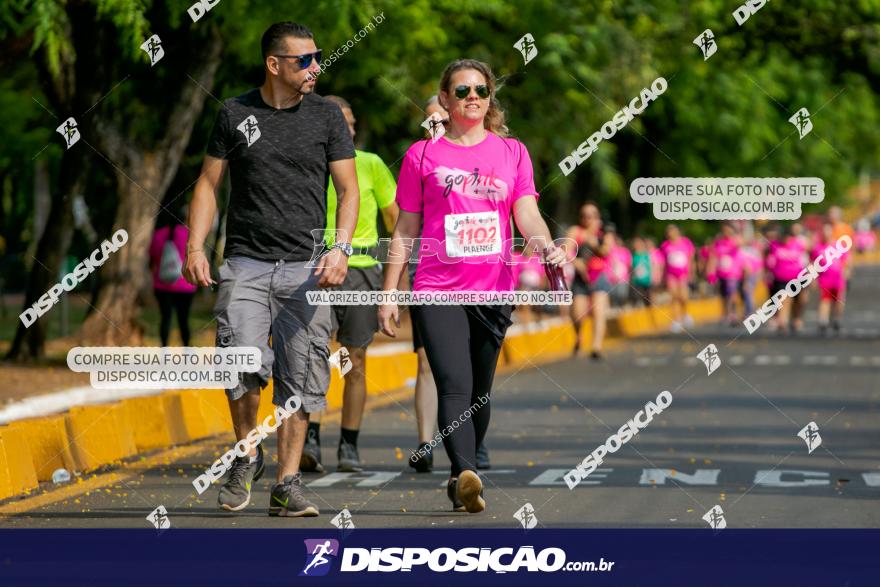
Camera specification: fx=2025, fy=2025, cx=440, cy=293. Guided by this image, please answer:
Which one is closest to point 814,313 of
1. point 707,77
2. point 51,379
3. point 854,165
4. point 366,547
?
point 707,77

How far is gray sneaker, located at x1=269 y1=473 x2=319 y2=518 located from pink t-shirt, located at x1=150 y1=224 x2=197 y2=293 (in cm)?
1062

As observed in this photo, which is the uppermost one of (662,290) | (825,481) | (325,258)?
(662,290)

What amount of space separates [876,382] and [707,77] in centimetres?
1768

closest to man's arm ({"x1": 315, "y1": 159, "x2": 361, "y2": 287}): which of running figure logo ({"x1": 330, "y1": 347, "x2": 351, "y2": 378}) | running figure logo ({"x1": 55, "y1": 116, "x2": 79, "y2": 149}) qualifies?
running figure logo ({"x1": 330, "y1": 347, "x2": 351, "y2": 378})

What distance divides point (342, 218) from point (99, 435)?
3.68 meters

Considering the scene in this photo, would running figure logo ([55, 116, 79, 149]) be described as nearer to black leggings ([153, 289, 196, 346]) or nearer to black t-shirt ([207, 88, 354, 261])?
black leggings ([153, 289, 196, 346])

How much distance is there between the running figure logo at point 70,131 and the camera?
62.5 feet

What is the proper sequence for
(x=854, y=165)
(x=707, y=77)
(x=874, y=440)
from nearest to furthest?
(x=874, y=440)
(x=707, y=77)
(x=854, y=165)

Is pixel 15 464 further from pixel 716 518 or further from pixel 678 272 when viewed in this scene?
pixel 678 272

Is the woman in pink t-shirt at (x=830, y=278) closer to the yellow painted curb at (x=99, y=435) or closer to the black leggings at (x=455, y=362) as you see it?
the yellow painted curb at (x=99, y=435)

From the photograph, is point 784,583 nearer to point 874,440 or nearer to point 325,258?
point 325,258

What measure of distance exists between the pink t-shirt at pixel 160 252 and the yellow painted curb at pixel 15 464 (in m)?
8.91

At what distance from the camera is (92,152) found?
69.1 ft

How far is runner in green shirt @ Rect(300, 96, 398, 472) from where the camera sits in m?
10.9
